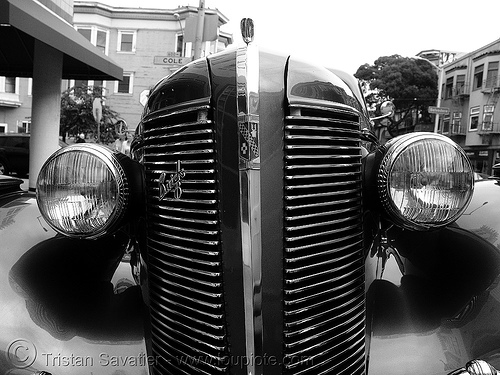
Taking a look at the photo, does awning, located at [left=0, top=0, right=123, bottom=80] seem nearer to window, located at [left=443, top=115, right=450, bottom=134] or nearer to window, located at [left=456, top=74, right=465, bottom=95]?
window, located at [left=456, top=74, right=465, bottom=95]

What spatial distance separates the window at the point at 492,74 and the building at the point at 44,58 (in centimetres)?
3103

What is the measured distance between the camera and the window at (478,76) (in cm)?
3416

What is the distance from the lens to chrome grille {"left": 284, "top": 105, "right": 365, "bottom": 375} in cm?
153

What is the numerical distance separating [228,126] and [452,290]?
4.16 ft

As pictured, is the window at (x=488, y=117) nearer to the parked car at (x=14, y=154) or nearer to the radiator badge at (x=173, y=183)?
the parked car at (x=14, y=154)

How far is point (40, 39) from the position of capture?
6.52 metres

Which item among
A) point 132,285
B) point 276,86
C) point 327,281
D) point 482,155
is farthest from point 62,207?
point 482,155

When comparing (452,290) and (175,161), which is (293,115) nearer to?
(175,161)

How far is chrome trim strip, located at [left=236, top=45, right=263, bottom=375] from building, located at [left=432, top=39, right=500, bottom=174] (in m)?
31.7

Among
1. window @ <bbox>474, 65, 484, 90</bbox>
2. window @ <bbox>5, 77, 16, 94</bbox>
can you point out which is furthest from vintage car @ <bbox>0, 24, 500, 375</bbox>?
window @ <bbox>474, 65, 484, 90</bbox>

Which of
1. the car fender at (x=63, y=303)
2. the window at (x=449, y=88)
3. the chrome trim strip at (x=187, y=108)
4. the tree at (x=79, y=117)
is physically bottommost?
the car fender at (x=63, y=303)

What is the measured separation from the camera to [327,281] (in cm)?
163

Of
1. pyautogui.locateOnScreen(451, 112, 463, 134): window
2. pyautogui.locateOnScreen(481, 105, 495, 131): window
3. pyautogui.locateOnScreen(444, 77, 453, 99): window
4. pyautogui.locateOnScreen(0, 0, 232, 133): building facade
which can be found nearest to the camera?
pyautogui.locateOnScreen(0, 0, 232, 133): building facade

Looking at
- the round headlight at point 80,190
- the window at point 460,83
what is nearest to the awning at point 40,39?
the round headlight at point 80,190
